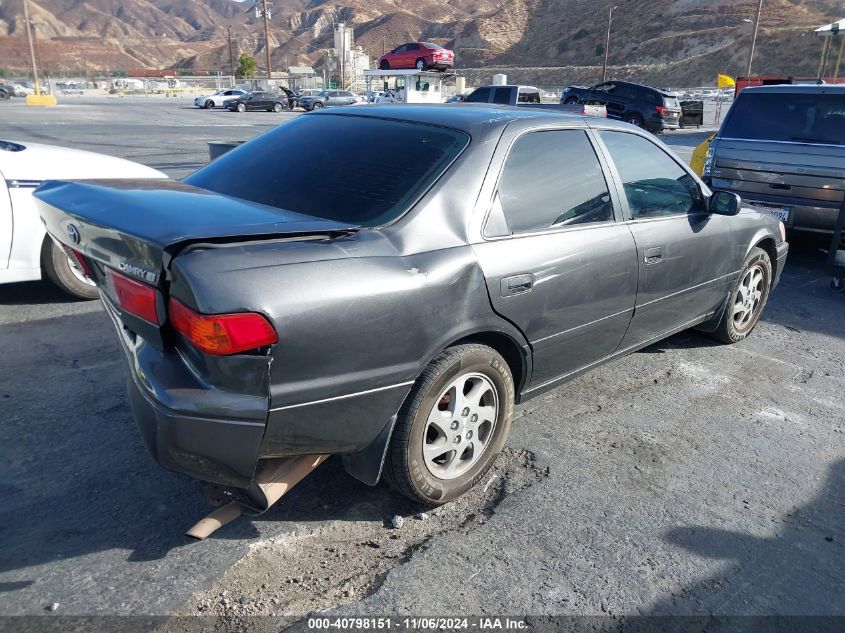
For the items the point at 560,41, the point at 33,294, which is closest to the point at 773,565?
the point at 33,294

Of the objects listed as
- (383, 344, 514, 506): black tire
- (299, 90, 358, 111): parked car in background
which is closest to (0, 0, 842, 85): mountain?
(299, 90, 358, 111): parked car in background

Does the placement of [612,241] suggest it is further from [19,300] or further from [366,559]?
[19,300]

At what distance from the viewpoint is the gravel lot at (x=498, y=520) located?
242 cm

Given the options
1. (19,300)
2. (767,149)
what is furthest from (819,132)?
(19,300)

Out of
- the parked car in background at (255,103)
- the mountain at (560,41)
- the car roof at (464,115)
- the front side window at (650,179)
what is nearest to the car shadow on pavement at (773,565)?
the front side window at (650,179)

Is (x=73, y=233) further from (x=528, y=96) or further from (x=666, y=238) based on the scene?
(x=528, y=96)

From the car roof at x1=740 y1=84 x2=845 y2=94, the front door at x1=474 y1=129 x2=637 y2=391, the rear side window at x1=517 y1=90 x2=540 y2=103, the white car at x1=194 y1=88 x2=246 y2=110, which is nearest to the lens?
the front door at x1=474 y1=129 x2=637 y2=391

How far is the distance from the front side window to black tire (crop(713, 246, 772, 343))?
862 mm

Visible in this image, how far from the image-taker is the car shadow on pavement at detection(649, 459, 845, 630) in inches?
97.3

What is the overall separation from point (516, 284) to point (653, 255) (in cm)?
118

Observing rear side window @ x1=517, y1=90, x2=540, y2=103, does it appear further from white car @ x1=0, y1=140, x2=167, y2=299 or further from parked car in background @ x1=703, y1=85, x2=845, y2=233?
white car @ x1=0, y1=140, x2=167, y2=299

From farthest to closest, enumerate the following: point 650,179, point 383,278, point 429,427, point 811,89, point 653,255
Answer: point 811,89, point 650,179, point 653,255, point 429,427, point 383,278

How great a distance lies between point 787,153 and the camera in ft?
23.1

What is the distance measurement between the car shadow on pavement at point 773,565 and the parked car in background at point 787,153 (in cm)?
457
